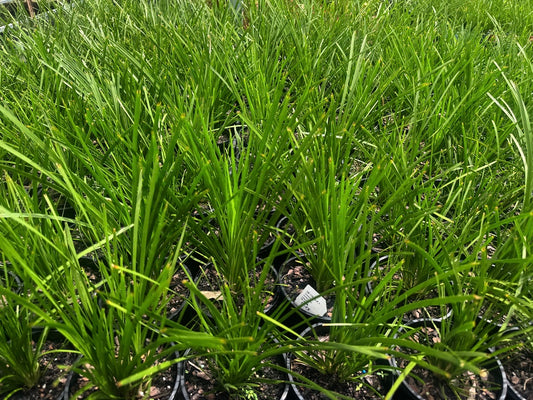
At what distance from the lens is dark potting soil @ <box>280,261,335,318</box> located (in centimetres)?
82

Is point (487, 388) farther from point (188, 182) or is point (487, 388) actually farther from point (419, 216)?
point (188, 182)

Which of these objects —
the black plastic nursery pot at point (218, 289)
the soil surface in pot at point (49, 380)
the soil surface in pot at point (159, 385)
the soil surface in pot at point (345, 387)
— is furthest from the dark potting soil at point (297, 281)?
the soil surface in pot at point (49, 380)

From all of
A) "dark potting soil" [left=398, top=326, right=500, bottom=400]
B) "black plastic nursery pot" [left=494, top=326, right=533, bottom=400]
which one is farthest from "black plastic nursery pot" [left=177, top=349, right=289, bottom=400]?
"black plastic nursery pot" [left=494, top=326, right=533, bottom=400]

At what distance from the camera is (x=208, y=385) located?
670mm

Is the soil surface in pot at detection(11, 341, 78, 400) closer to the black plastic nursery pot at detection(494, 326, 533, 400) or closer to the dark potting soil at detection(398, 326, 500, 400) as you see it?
the dark potting soil at detection(398, 326, 500, 400)

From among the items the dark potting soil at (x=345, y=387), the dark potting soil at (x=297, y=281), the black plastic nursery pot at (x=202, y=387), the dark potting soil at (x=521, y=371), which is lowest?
the dark potting soil at (x=521, y=371)

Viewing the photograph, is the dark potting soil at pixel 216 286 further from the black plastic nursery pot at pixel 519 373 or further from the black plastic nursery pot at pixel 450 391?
the black plastic nursery pot at pixel 519 373

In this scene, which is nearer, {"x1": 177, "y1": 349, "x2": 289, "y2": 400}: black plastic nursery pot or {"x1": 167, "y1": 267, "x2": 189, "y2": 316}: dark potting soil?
{"x1": 177, "y1": 349, "x2": 289, "y2": 400}: black plastic nursery pot

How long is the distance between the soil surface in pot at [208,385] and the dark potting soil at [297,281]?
0.17 meters

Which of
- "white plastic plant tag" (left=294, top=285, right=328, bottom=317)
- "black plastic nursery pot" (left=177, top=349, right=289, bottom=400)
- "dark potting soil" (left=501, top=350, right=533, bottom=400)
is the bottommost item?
"dark potting soil" (left=501, top=350, right=533, bottom=400)

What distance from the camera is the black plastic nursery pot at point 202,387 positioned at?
0.64 metres

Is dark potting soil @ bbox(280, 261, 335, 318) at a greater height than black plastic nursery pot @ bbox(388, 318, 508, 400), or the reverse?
dark potting soil @ bbox(280, 261, 335, 318)

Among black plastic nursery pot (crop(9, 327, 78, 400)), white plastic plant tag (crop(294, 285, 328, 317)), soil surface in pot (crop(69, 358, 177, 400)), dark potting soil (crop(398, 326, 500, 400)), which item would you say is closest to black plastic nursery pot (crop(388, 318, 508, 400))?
dark potting soil (crop(398, 326, 500, 400))

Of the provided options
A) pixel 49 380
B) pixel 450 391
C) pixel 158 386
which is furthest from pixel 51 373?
pixel 450 391
